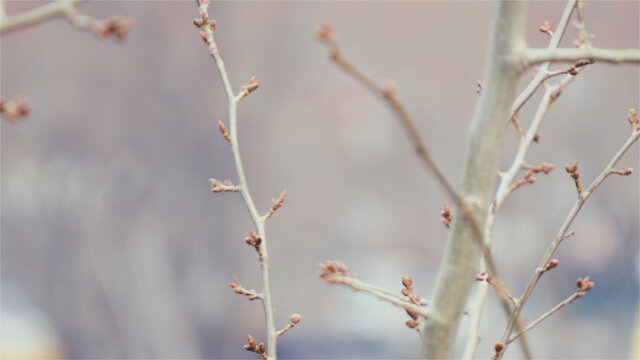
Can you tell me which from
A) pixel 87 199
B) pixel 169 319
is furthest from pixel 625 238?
pixel 87 199

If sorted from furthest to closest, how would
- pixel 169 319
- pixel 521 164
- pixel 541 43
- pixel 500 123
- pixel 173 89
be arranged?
1. pixel 541 43
2. pixel 173 89
3. pixel 169 319
4. pixel 521 164
5. pixel 500 123

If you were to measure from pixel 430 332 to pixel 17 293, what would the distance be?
230cm

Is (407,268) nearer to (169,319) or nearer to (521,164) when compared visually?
(169,319)

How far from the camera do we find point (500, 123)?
0.28 meters

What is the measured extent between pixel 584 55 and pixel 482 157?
0.19 ft

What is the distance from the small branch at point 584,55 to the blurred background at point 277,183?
2.01 meters

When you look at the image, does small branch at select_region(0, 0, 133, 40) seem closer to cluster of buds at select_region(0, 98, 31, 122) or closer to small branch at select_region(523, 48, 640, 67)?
cluster of buds at select_region(0, 98, 31, 122)

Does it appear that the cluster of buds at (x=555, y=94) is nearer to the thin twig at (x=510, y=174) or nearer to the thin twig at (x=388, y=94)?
the thin twig at (x=510, y=174)

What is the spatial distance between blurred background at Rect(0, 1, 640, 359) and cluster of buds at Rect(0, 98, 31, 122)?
6.41ft

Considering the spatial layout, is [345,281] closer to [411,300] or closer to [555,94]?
[411,300]

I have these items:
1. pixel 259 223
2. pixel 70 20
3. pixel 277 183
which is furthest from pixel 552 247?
pixel 277 183

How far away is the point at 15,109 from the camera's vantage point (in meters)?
0.26

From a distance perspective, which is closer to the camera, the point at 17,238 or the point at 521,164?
the point at 521,164

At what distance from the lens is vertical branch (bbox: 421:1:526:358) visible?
0.90 ft
